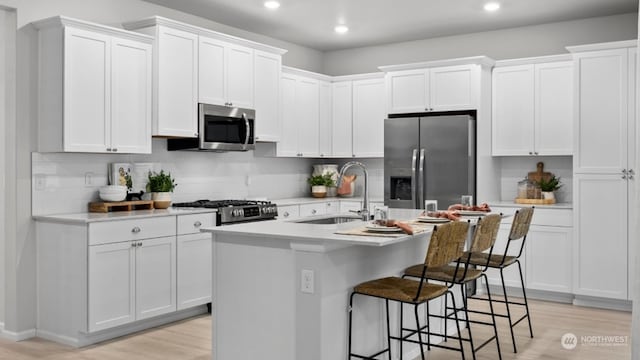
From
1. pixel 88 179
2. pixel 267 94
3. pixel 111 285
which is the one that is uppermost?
pixel 267 94

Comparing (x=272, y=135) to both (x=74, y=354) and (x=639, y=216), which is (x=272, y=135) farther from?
(x=639, y=216)

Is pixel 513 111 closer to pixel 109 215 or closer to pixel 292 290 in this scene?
pixel 292 290

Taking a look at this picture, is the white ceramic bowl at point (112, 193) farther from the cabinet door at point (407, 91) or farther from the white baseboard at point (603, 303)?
the white baseboard at point (603, 303)

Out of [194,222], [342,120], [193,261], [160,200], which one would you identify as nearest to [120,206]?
Answer: [160,200]

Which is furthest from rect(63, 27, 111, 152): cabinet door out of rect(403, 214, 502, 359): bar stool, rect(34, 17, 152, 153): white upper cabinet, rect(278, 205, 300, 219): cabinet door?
rect(403, 214, 502, 359): bar stool

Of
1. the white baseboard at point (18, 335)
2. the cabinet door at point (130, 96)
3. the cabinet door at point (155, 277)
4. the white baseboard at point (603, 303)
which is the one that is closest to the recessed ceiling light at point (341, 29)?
the cabinet door at point (130, 96)

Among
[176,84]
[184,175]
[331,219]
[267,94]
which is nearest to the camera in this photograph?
[331,219]

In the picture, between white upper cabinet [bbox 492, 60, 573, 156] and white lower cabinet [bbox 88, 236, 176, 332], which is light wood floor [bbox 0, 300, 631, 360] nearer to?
white lower cabinet [bbox 88, 236, 176, 332]

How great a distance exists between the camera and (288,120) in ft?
21.7

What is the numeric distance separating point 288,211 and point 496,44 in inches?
113

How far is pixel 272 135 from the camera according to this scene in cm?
621

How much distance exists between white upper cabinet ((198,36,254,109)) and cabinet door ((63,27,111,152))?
94 cm

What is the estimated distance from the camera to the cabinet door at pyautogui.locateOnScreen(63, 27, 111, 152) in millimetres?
4309

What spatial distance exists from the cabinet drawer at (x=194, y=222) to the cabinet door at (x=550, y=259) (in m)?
3.00
